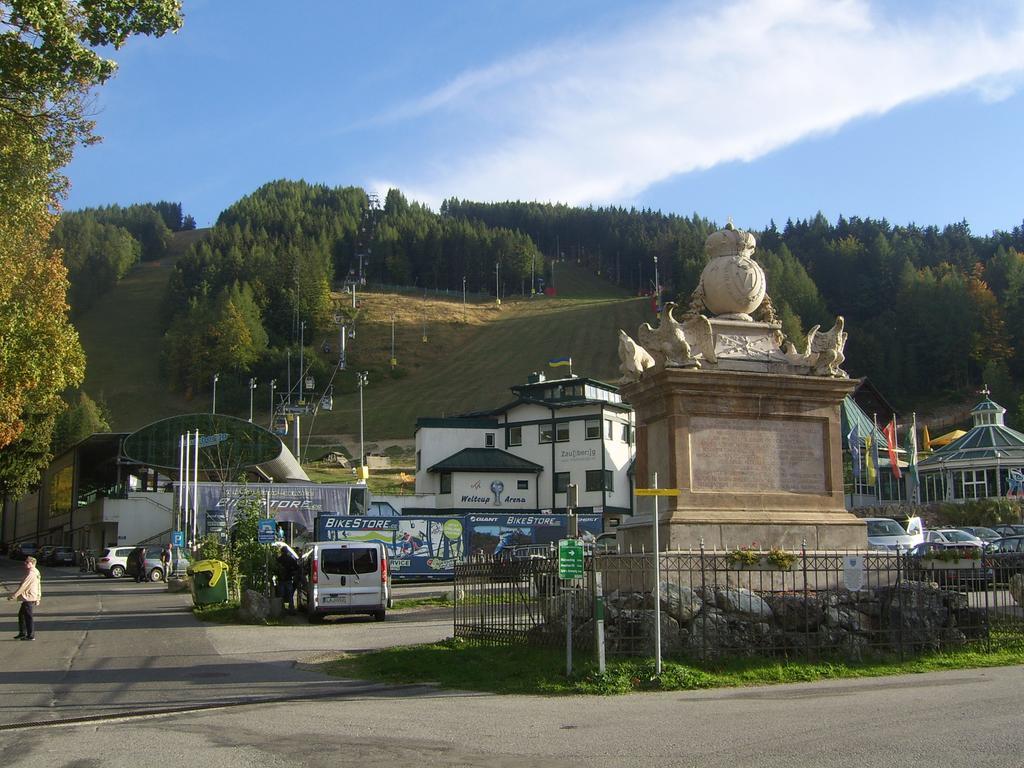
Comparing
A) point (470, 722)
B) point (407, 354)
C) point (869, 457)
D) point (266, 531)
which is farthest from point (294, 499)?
point (407, 354)

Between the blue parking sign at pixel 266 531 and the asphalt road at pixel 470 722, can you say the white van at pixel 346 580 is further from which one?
the asphalt road at pixel 470 722

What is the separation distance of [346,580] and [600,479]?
44.1 m

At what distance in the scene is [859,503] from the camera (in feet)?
242

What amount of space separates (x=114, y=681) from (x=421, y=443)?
57105 millimetres

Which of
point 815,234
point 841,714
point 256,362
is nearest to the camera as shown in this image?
point 841,714

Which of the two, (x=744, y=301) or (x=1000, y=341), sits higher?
(x=1000, y=341)

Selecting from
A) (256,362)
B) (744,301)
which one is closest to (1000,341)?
(256,362)

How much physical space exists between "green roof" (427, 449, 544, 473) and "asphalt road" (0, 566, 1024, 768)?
5216 centimetres

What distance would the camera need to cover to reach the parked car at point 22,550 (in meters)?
75.2

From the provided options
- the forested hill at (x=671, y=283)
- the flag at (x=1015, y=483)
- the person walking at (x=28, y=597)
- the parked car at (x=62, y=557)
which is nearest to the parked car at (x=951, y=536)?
the person walking at (x=28, y=597)

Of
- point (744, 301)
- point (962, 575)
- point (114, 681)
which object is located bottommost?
point (114, 681)

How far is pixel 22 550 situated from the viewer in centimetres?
8062

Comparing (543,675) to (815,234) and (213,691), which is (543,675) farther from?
(815,234)

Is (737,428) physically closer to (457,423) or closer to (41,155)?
(41,155)
